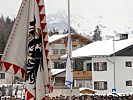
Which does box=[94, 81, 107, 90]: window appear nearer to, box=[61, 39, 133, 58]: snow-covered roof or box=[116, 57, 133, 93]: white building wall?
box=[116, 57, 133, 93]: white building wall

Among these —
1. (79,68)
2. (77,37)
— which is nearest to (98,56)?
(79,68)

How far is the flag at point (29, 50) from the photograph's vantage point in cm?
557

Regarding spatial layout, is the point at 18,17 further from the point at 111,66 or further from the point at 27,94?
the point at 111,66

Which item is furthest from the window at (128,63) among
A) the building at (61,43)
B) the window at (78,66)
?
the building at (61,43)

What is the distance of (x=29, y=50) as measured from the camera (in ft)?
18.3

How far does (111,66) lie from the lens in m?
43.7

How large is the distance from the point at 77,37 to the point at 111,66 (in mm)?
21167

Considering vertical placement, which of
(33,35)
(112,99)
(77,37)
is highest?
(77,37)

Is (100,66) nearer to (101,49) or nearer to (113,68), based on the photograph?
(113,68)

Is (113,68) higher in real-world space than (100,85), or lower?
higher

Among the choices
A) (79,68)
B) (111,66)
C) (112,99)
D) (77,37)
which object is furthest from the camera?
(77,37)

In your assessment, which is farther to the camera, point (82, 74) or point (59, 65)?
point (59, 65)

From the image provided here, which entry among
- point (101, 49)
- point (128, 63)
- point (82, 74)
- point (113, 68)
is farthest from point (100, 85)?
point (101, 49)

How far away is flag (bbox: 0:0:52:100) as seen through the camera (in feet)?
18.3
